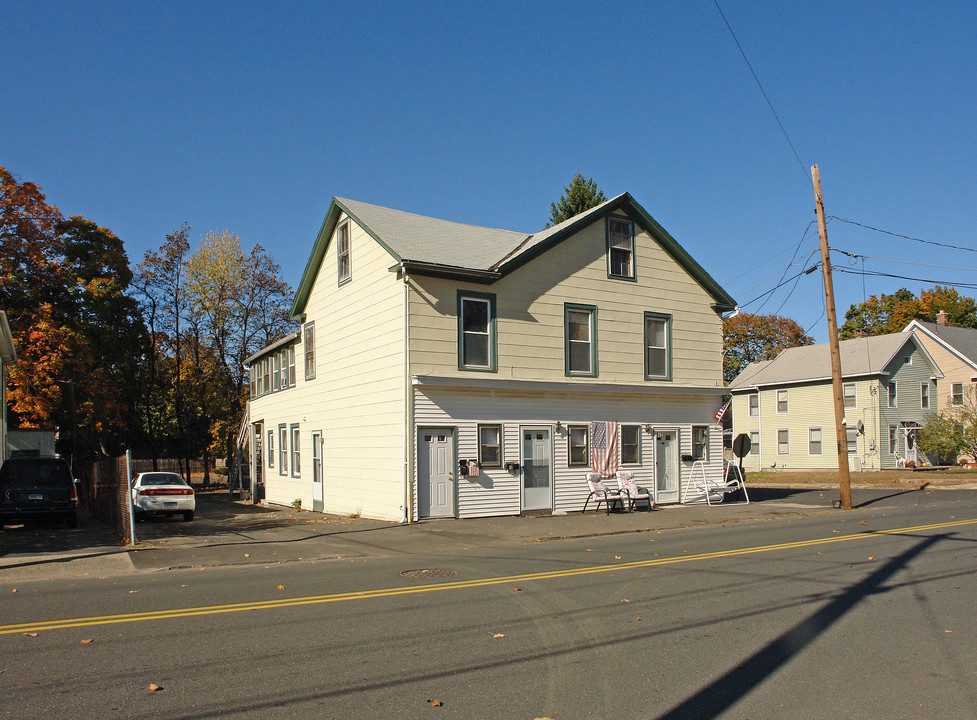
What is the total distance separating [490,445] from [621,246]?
25.6 ft

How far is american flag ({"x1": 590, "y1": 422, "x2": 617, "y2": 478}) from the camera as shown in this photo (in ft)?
74.9

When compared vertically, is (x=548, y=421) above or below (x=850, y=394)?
below

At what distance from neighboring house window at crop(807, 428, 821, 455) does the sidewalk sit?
22.7 meters

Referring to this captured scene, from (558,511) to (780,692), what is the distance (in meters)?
16.3

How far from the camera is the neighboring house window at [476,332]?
20984mm

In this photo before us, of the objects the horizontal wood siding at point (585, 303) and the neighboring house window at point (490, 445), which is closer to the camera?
the horizontal wood siding at point (585, 303)

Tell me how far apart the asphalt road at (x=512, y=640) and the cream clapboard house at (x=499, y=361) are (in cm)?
811

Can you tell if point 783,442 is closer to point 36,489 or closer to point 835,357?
point 835,357

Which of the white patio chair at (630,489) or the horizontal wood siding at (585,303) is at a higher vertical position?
the horizontal wood siding at (585,303)

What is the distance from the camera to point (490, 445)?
2120 centimetres

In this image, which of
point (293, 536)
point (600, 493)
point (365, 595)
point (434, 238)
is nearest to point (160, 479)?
point (293, 536)

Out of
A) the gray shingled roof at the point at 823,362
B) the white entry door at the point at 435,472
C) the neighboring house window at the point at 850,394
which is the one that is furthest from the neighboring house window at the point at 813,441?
the white entry door at the point at 435,472

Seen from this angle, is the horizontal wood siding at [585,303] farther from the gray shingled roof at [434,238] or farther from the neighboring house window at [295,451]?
the neighboring house window at [295,451]

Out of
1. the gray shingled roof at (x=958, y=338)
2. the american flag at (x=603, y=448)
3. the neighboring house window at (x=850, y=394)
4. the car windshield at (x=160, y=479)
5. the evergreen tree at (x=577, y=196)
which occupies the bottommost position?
the car windshield at (x=160, y=479)
